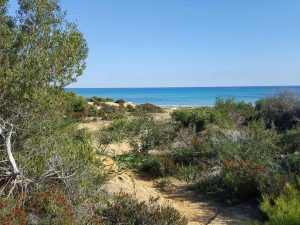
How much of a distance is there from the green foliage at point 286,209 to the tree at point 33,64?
3.50 meters

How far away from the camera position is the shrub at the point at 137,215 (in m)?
6.37

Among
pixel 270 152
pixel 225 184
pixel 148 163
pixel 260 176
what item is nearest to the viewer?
pixel 260 176

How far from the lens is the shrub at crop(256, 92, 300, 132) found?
674 inches

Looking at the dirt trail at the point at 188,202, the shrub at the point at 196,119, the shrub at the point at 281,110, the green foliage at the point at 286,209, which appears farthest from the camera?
the shrub at the point at 281,110

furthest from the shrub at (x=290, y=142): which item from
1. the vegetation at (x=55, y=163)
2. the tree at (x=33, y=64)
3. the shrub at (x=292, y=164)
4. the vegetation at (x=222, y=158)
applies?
the tree at (x=33, y=64)

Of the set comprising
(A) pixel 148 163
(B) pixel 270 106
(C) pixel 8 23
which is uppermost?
(C) pixel 8 23

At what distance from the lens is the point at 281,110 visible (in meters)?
17.7

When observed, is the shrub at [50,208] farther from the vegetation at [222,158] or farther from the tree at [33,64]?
the vegetation at [222,158]

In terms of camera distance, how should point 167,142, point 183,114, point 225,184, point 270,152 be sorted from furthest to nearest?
point 183,114
point 167,142
point 270,152
point 225,184

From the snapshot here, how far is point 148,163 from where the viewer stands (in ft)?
35.9

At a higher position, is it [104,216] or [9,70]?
[9,70]

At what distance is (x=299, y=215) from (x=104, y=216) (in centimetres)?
274

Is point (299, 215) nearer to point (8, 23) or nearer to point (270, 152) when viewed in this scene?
point (270, 152)

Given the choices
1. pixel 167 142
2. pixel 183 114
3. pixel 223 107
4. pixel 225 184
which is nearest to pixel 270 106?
pixel 223 107
